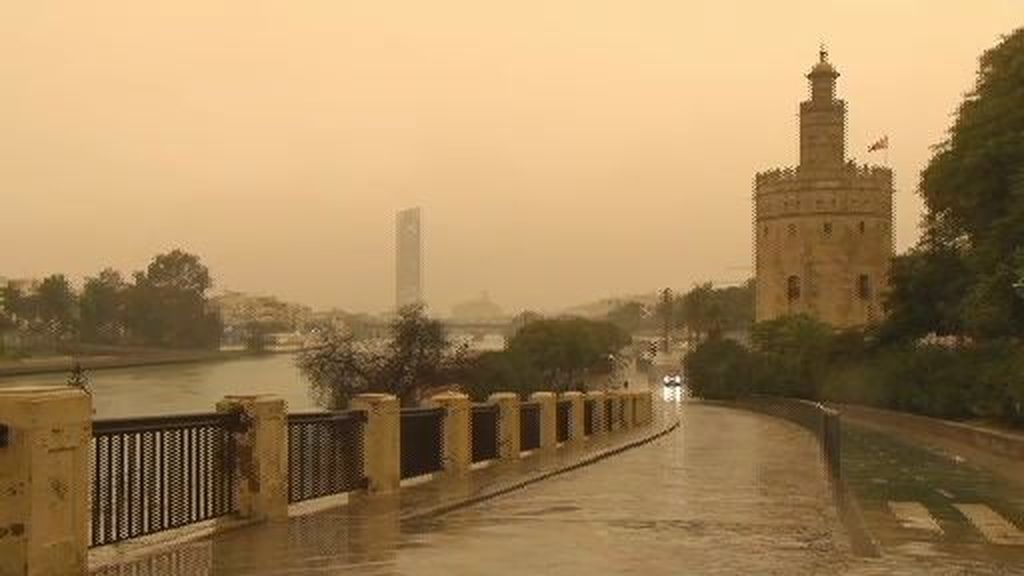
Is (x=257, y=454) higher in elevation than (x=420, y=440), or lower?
higher

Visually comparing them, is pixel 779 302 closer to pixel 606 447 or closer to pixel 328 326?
pixel 328 326

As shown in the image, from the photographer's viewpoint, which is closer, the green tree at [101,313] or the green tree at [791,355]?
the green tree at [791,355]

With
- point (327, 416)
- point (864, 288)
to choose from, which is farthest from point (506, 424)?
point (864, 288)

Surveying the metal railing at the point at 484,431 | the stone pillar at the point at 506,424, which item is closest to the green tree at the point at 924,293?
the stone pillar at the point at 506,424

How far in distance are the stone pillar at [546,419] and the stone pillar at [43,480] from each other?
1722cm

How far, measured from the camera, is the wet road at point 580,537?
34.8ft

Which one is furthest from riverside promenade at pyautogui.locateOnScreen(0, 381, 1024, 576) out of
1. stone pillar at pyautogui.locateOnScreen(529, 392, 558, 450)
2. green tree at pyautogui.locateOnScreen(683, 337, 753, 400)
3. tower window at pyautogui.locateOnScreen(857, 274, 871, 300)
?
tower window at pyautogui.locateOnScreen(857, 274, 871, 300)

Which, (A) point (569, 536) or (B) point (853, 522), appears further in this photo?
(B) point (853, 522)

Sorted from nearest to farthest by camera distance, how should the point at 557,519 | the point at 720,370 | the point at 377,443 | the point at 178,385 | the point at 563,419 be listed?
the point at 557,519 → the point at 377,443 → the point at 563,419 → the point at 720,370 → the point at 178,385

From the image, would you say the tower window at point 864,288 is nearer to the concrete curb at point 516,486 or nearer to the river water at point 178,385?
the river water at point 178,385

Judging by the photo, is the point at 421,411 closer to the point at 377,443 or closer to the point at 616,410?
the point at 377,443

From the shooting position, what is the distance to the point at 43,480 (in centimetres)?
883

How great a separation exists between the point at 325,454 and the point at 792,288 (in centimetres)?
10704

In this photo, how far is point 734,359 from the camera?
328ft
